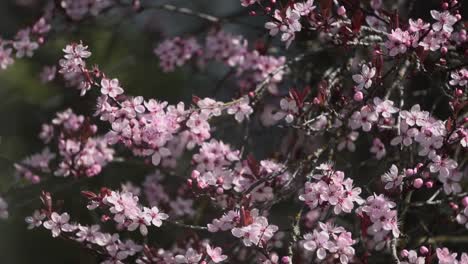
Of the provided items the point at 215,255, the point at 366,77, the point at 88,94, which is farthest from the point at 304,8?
the point at 88,94

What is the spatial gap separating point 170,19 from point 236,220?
14.7 feet

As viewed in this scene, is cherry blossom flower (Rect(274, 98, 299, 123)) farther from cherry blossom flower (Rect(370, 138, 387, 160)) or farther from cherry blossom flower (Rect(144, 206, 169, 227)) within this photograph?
cherry blossom flower (Rect(144, 206, 169, 227))

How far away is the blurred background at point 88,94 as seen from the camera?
3418 millimetres

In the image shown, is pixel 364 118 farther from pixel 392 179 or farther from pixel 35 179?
pixel 35 179

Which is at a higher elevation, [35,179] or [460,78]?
[460,78]

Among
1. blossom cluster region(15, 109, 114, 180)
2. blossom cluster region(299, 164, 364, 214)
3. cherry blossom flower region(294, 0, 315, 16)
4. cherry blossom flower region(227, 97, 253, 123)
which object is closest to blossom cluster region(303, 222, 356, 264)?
blossom cluster region(299, 164, 364, 214)

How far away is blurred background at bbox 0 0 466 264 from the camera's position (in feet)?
11.2

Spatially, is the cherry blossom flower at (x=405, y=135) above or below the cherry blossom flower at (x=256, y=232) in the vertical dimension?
above

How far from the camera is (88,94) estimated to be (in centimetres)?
378

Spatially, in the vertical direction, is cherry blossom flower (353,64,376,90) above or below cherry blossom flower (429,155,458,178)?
above

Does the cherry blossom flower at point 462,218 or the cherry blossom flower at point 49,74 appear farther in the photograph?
the cherry blossom flower at point 49,74

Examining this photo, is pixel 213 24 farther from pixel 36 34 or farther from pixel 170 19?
pixel 170 19

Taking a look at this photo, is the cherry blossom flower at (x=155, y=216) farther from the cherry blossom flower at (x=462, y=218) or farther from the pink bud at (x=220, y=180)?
the cherry blossom flower at (x=462, y=218)

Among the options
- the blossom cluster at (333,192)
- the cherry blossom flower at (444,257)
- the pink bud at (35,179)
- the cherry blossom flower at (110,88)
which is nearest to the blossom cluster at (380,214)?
the blossom cluster at (333,192)
